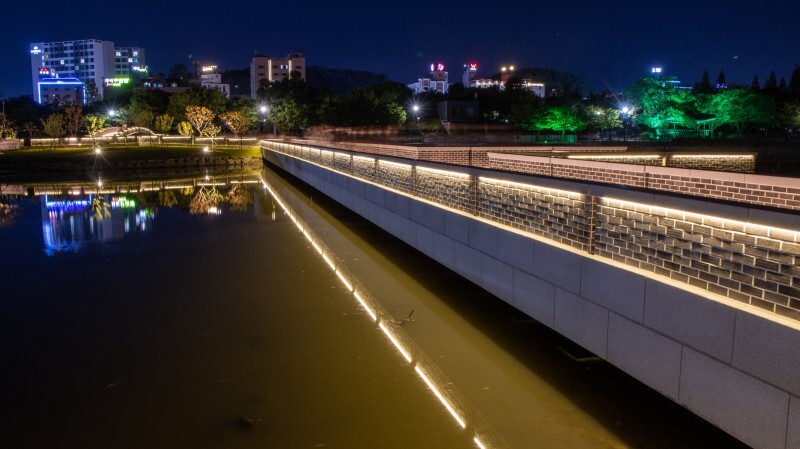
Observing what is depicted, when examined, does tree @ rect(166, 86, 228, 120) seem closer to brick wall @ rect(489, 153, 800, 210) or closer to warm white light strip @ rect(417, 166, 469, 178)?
brick wall @ rect(489, 153, 800, 210)

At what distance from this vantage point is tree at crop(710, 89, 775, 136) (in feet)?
200

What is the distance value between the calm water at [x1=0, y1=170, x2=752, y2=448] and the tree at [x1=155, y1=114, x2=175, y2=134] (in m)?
80.4

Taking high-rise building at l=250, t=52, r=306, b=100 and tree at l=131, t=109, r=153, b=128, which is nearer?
tree at l=131, t=109, r=153, b=128

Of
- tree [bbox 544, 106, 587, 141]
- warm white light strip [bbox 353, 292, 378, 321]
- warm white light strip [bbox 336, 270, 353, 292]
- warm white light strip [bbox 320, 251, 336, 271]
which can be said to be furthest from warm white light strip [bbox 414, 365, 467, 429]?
tree [bbox 544, 106, 587, 141]

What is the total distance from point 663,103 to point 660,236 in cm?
6841

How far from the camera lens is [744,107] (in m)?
61.4

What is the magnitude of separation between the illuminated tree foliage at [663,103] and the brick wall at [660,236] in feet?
209

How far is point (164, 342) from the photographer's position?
7625 mm

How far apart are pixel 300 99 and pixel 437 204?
8665 cm

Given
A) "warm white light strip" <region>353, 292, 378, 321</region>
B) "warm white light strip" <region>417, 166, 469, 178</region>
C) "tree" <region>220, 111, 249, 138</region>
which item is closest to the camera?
"warm white light strip" <region>353, 292, 378, 321</region>

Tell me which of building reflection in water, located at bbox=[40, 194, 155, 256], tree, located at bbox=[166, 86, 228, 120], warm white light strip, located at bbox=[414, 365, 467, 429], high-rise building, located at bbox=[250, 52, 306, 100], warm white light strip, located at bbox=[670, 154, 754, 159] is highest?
high-rise building, located at bbox=[250, 52, 306, 100]

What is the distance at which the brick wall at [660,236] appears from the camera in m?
4.74

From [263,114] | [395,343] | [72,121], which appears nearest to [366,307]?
[395,343]

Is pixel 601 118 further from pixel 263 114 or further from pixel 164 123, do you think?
pixel 164 123
